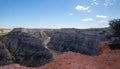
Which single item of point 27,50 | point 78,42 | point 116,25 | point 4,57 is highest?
point 116,25

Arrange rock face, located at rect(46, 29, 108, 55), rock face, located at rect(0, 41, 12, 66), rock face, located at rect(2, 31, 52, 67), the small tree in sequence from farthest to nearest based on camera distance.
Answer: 1. rock face, located at rect(46, 29, 108, 55)
2. rock face, located at rect(2, 31, 52, 67)
3. rock face, located at rect(0, 41, 12, 66)
4. the small tree

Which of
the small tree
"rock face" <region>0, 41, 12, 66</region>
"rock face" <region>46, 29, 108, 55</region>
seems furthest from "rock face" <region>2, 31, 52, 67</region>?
the small tree

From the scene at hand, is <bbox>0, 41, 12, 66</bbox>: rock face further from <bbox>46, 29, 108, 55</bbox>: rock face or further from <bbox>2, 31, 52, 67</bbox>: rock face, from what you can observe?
<bbox>46, 29, 108, 55</bbox>: rock face

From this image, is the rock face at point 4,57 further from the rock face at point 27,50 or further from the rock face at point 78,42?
the rock face at point 78,42

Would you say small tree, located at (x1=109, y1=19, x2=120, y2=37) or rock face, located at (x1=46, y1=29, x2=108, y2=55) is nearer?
small tree, located at (x1=109, y1=19, x2=120, y2=37)

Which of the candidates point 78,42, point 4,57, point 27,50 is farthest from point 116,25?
point 78,42

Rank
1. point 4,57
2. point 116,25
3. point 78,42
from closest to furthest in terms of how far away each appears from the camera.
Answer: point 116,25
point 4,57
point 78,42

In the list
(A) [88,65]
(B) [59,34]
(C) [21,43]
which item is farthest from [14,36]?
(A) [88,65]

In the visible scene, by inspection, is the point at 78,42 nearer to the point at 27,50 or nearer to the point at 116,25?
the point at 27,50

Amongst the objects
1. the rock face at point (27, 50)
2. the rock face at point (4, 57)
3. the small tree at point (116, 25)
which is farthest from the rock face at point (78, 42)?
the small tree at point (116, 25)

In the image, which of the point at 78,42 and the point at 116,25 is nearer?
the point at 116,25
